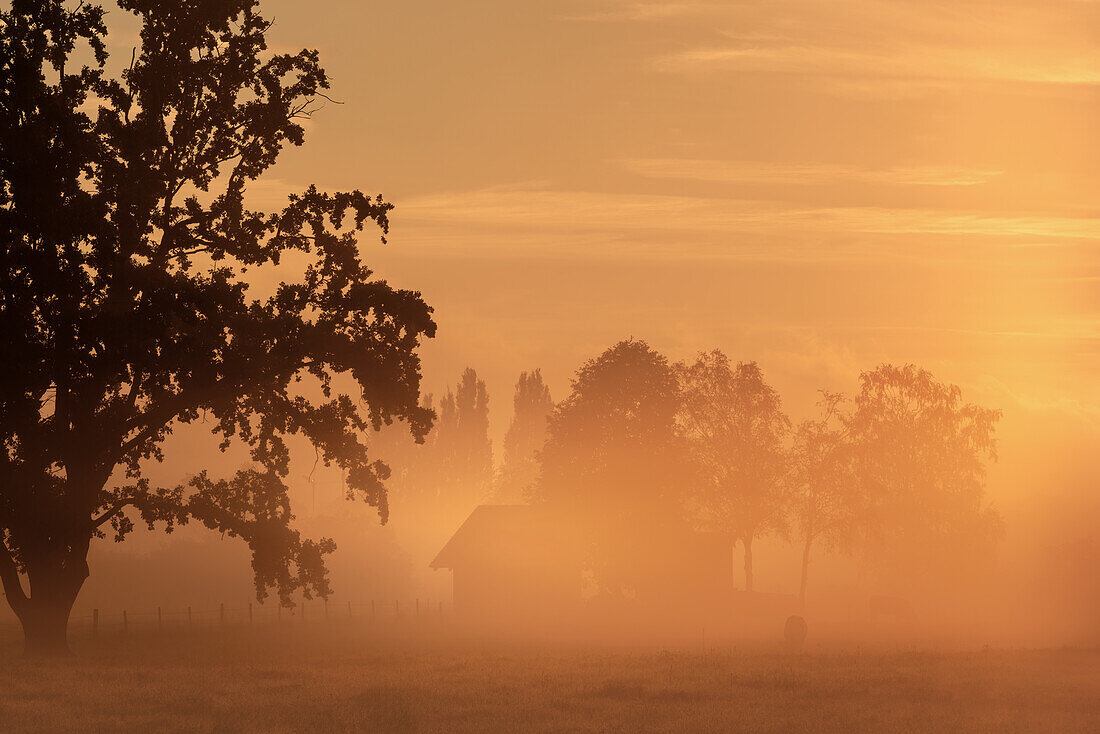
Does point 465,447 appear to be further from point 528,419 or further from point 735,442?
point 735,442

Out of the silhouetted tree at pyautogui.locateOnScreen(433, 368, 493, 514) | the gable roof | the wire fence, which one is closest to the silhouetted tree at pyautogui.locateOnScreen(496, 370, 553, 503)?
the silhouetted tree at pyautogui.locateOnScreen(433, 368, 493, 514)

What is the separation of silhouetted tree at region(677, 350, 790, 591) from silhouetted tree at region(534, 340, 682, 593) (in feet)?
39.5

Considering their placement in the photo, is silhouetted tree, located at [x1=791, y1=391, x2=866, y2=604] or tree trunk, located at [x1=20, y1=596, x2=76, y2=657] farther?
silhouetted tree, located at [x1=791, y1=391, x2=866, y2=604]

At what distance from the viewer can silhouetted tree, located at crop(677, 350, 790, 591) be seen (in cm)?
8794

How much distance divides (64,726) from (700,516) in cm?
7089

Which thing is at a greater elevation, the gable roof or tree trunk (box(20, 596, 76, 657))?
the gable roof

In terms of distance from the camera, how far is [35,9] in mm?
36031

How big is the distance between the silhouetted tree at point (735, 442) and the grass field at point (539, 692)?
4149 centimetres

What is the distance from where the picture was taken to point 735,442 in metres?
88.1

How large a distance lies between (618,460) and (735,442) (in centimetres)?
1620

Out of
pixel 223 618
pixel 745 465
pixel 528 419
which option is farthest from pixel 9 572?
pixel 528 419

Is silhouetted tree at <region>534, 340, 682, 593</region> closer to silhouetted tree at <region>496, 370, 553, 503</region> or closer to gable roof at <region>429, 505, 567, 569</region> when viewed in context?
gable roof at <region>429, 505, 567, 569</region>

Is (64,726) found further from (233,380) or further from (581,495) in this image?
(581,495)

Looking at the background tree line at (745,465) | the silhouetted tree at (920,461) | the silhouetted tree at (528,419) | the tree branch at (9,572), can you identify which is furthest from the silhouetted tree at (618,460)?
the silhouetted tree at (528,419)
